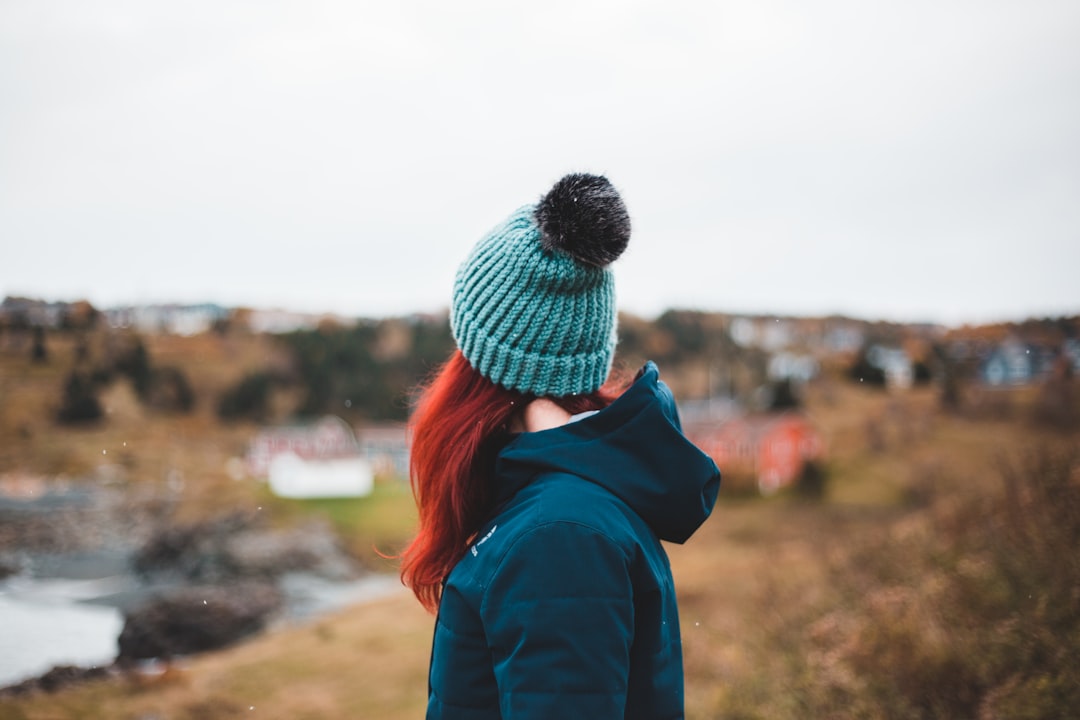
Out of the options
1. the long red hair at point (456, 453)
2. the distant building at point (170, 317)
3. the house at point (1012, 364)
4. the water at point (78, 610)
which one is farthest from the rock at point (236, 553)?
the long red hair at point (456, 453)

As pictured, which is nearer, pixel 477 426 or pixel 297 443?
pixel 477 426

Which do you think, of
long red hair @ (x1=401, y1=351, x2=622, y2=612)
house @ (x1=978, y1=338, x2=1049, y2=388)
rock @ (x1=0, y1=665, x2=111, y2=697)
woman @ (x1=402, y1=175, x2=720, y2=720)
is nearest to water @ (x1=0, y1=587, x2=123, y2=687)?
rock @ (x1=0, y1=665, x2=111, y2=697)

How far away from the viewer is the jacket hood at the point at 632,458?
48.1 inches

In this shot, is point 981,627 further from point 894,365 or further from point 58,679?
point 894,365

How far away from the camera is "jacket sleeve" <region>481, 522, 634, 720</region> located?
1.03 meters

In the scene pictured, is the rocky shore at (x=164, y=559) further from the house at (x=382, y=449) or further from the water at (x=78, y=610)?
the house at (x=382, y=449)

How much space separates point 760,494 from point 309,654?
1514cm

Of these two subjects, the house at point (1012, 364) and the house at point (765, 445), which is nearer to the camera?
the house at point (1012, 364)

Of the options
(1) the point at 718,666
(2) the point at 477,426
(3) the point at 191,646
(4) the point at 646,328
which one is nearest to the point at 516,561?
(2) the point at 477,426

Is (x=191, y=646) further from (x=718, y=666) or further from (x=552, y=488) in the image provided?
(x=552, y=488)

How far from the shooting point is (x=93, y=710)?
993 centimetres

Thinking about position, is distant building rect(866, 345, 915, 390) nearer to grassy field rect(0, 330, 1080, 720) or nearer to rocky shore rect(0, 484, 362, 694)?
grassy field rect(0, 330, 1080, 720)

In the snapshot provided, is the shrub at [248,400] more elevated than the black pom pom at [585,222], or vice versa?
the black pom pom at [585,222]

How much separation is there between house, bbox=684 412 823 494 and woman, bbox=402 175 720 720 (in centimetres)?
2176
